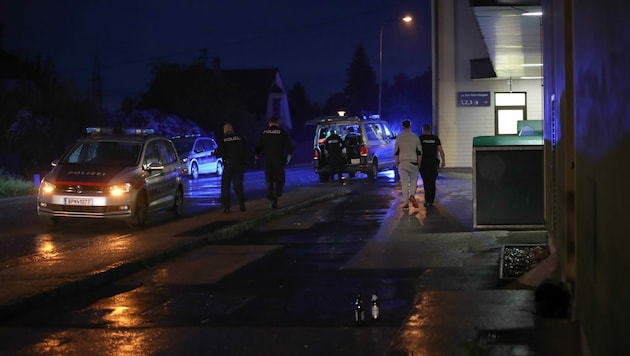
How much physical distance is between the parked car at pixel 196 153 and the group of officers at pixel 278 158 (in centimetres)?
1516

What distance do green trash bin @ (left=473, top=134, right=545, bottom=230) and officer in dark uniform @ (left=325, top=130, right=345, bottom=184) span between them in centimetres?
1346

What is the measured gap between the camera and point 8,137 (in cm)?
3162

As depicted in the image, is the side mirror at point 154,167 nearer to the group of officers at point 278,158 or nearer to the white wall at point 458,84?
the group of officers at point 278,158

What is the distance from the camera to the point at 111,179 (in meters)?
14.0

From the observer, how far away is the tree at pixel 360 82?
12044cm

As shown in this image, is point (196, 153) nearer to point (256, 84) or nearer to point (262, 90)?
point (262, 90)

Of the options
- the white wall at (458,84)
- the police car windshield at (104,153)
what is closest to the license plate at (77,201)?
the police car windshield at (104,153)

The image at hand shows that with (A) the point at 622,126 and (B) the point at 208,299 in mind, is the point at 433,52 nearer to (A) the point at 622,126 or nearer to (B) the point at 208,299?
(B) the point at 208,299

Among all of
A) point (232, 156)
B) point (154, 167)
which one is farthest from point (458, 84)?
point (154, 167)

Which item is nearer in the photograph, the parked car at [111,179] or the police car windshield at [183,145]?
the parked car at [111,179]

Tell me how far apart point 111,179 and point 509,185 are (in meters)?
6.59

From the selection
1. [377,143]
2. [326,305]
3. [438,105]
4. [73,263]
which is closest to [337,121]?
[377,143]

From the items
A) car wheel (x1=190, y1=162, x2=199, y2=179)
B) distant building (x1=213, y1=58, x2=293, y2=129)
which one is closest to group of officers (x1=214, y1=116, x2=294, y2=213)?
car wheel (x1=190, y1=162, x2=199, y2=179)

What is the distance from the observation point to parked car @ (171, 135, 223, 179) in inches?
1260
